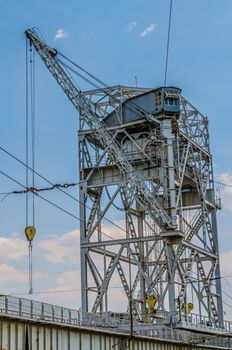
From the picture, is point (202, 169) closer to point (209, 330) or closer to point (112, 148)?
point (112, 148)

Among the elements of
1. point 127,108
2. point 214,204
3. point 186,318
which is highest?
point 127,108

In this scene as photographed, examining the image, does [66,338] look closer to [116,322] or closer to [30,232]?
[30,232]

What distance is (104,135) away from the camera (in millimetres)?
96312

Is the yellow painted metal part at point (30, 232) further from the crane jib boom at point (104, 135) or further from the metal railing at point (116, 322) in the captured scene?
the crane jib boom at point (104, 135)

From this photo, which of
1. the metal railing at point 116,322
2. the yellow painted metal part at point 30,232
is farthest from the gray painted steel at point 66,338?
the yellow painted metal part at point 30,232

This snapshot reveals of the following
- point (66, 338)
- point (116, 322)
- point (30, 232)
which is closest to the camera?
point (66, 338)

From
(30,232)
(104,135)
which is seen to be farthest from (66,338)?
(104,135)

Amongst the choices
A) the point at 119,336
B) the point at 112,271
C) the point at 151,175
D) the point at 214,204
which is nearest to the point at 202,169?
the point at 214,204

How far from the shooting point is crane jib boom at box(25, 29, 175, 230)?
90812mm

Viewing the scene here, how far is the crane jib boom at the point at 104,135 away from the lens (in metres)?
90.8

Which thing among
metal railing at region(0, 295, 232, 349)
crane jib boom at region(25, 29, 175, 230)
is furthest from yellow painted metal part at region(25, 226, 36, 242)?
crane jib boom at region(25, 29, 175, 230)

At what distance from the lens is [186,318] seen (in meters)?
87.8

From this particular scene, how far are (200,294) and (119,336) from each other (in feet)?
136

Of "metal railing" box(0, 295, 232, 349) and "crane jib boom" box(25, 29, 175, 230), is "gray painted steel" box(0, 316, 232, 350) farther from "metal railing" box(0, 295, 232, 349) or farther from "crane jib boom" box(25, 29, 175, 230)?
"crane jib boom" box(25, 29, 175, 230)
